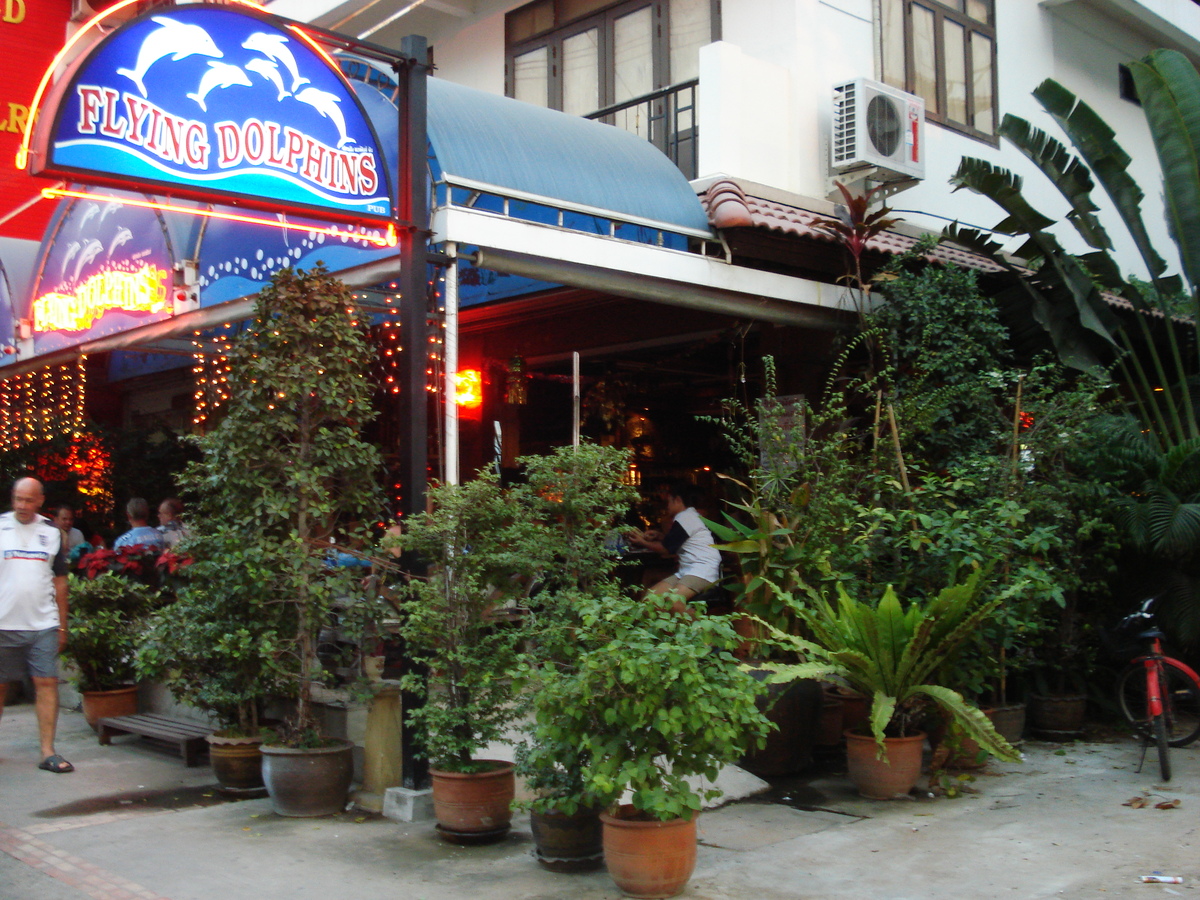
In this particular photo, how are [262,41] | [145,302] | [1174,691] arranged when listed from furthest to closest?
[145,302] → [1174,691] → [262,41]

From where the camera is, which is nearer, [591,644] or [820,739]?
[591,644]

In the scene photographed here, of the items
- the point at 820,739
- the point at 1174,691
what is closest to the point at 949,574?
the point at 820,739

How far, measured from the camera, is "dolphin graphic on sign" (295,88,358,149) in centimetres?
663

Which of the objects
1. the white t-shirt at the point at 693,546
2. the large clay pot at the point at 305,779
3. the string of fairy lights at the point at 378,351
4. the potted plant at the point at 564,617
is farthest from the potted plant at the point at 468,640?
the white t-shirt at the point at 693,546

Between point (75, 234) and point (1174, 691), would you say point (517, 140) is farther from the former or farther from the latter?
point (1174, 691)

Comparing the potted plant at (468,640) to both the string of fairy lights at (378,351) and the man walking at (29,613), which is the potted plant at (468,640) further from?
the man walking at (29,613)

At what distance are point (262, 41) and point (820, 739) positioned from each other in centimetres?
565

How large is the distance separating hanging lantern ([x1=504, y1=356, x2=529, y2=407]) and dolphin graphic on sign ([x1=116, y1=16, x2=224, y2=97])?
6138mm

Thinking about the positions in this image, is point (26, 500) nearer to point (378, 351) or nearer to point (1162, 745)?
point (378, 351)

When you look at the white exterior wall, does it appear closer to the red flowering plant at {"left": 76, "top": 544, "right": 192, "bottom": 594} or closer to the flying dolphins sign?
the flying dolphins sign

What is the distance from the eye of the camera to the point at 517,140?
865cm

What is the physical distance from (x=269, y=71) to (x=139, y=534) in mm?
5088

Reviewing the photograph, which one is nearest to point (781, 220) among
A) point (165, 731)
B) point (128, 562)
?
point (128, 562)

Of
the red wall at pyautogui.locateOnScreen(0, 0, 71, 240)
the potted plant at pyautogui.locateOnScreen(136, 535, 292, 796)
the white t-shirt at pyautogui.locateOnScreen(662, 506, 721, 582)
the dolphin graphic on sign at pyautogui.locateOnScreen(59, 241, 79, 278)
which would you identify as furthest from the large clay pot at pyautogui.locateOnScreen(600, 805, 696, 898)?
the red wall at pyautogui.locateOnScreen(0, 0, 71, 240)
